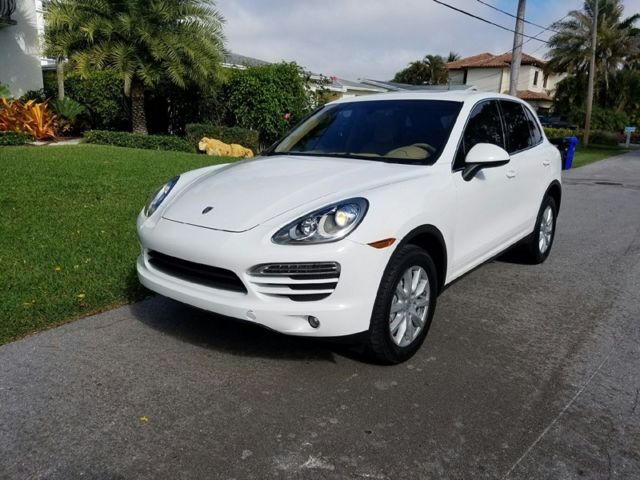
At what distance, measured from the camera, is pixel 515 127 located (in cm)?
517

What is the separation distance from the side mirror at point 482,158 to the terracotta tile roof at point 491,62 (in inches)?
1967

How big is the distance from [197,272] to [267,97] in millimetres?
14611

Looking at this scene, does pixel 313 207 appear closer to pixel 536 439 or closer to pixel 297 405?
pixel 297 405

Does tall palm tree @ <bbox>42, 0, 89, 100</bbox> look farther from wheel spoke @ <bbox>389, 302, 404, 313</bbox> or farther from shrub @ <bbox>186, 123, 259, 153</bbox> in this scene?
wheel spoke @ <bbox>389, 302, 404, 313</bbox>

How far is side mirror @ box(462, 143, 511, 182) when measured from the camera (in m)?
3.86

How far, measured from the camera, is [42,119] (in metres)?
16.1

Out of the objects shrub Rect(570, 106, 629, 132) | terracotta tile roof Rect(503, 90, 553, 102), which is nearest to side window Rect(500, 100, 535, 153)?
shrub Rect(570, 106, 629, 132)

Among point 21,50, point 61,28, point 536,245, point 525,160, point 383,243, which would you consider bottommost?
point 536,245

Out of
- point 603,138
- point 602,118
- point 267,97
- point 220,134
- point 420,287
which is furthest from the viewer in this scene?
point 602,118

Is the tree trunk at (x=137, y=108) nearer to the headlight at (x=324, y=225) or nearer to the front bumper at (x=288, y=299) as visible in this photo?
the front bumper at (x=288, y=299)


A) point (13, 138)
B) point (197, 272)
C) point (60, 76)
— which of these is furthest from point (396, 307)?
point (60, 76)

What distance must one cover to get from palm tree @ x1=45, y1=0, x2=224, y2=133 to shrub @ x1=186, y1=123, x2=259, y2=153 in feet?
4.55

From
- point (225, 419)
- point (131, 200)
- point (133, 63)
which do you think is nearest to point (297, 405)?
point (225, 419)

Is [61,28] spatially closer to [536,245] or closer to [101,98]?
[101,98]
